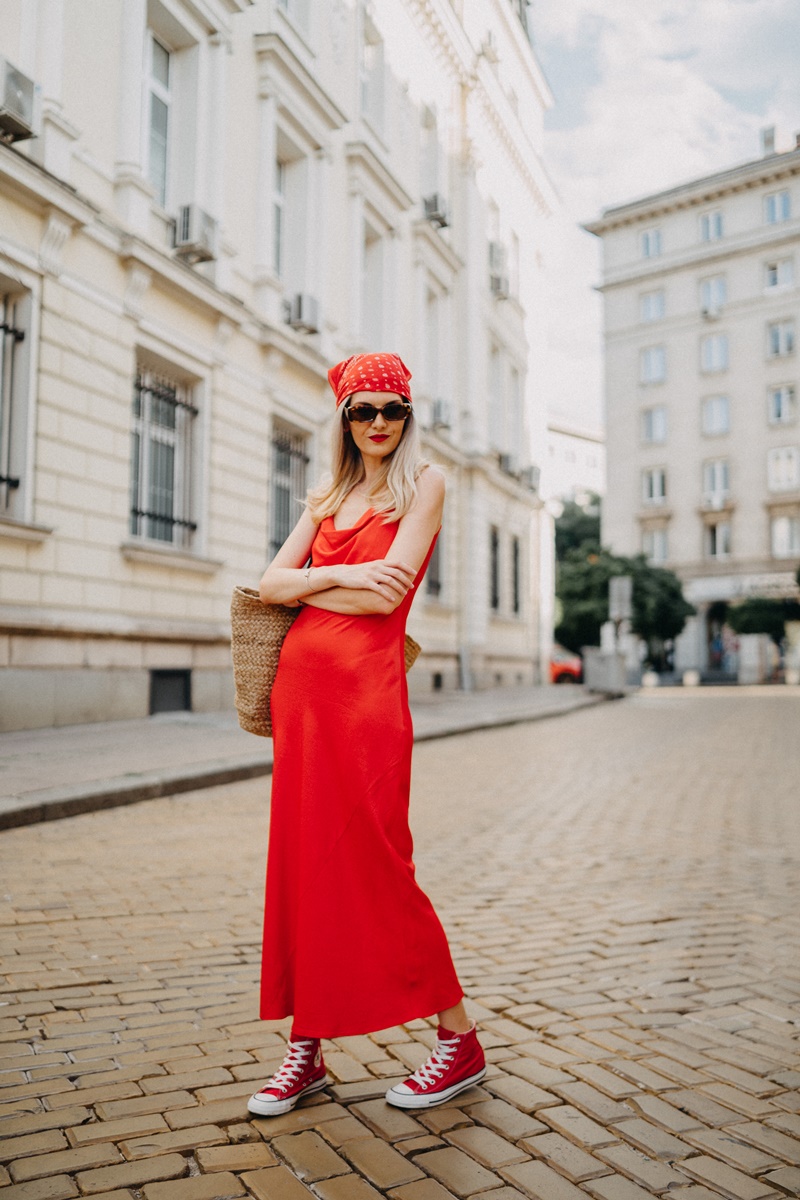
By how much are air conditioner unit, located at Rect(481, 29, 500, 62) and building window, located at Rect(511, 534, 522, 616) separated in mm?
12192

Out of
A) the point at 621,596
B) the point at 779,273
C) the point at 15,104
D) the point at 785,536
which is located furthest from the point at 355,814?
the point at 779,273

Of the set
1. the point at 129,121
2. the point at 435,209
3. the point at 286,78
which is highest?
the point at 435,209

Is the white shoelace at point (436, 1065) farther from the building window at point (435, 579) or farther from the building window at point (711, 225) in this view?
the building window at point (711, 225)

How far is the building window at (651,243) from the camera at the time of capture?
5004 cm

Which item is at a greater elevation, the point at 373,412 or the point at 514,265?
the point at 514,265

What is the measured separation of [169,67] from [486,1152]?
46.7 ft

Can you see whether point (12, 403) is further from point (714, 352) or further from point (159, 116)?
point (714, 352)

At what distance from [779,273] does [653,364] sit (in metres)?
7.04

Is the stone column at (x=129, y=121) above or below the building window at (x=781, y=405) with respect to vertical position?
below

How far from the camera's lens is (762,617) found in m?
40.7

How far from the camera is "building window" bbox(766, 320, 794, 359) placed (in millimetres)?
46469

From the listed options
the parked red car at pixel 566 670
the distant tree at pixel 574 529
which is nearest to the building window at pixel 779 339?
the distant tree at pixel 574 529

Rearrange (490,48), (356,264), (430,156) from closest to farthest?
(356,264) < (430,156) < (490,48)

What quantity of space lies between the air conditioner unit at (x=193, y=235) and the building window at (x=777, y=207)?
41.6m
